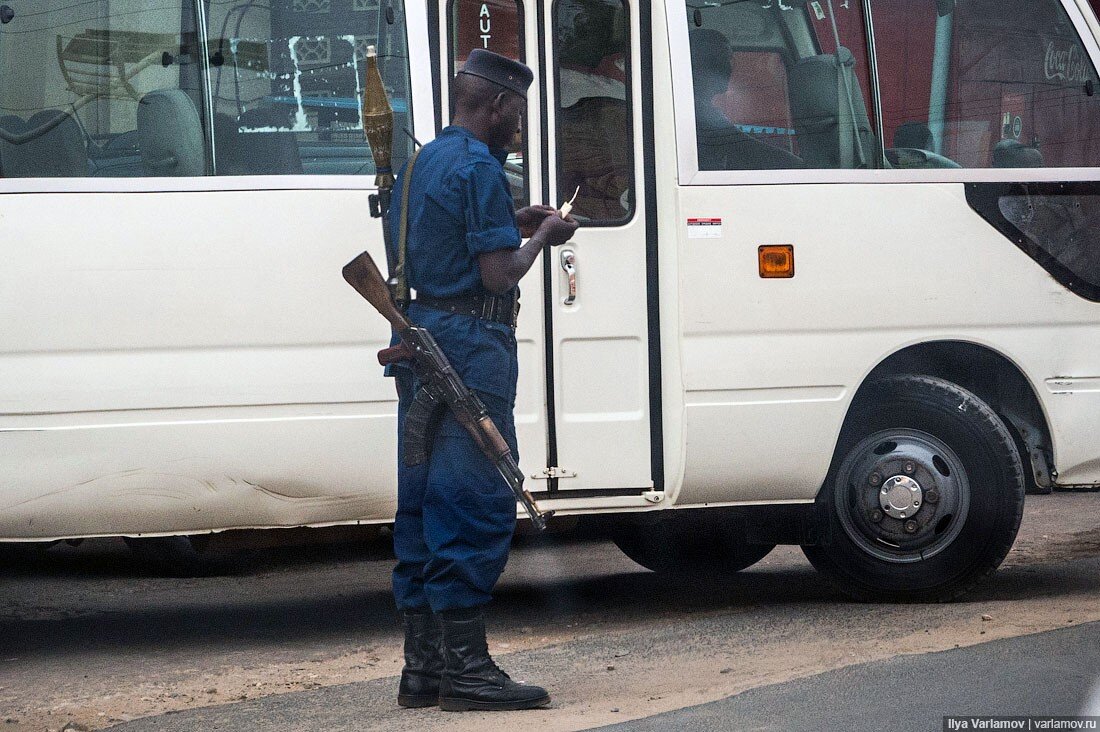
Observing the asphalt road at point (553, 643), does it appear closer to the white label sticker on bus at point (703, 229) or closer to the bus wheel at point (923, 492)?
the bus wheel at point (923, 492)

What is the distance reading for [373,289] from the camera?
15.5 ft

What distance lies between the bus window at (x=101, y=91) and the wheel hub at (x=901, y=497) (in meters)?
2.84

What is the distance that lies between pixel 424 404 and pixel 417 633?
0.72m

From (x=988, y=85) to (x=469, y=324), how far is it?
2.63 metres

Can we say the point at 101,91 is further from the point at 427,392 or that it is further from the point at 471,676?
the point at 471,676

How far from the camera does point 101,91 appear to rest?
548 centimetres

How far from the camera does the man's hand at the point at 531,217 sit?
496cm

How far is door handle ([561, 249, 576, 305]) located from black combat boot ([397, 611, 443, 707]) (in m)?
1.47

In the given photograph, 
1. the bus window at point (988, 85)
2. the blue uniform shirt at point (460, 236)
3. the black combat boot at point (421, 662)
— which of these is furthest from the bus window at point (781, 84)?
the black combat boot at point (421, 662)

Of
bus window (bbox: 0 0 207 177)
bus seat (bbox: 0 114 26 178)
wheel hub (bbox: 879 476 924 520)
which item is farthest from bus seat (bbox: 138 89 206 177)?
wheel hub (bbox: 879 476 924 520)

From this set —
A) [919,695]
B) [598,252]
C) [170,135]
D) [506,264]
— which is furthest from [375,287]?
[919,695]

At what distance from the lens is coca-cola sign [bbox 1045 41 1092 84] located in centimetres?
620

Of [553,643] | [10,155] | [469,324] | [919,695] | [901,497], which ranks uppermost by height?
[10,155]

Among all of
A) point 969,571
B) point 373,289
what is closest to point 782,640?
point 969,571
